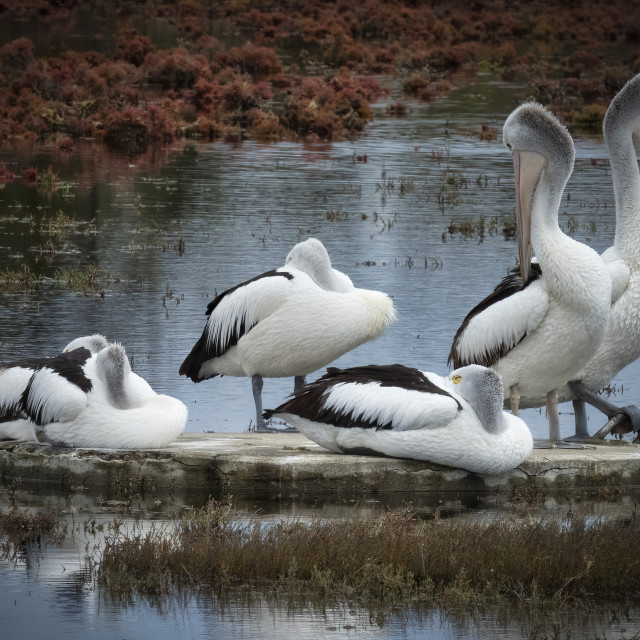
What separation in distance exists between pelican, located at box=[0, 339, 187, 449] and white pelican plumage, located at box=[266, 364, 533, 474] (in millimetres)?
619

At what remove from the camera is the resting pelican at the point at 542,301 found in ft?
26.5

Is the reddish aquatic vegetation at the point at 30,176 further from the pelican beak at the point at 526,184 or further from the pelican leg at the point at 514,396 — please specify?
the pelican leg at the point at 514,396

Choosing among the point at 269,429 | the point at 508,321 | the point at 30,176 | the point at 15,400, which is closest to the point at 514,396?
the point at 508,321

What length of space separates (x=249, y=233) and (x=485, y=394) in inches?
342

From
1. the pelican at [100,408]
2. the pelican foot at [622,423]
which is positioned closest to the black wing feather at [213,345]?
the pelican at [100,408]

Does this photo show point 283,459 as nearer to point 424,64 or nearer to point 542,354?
point 542,354

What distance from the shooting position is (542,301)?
8188 millimetres

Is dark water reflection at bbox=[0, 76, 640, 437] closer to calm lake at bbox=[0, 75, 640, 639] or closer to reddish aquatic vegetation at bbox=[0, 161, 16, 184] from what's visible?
calm lake at bbox=[0, 75, 640, 639]

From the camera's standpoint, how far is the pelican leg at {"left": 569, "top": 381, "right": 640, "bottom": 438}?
873 cm

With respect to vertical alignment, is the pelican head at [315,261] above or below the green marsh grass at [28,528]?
above

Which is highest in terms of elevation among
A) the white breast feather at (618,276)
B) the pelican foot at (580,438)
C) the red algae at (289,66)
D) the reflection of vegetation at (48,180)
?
the red algae at (289,66)

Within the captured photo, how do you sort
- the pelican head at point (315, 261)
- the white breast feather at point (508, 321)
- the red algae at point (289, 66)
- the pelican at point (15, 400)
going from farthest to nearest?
the red algae at point (289, 66) → the pelican head at point (315, 261) → the white breast feather at point (508, 321) → the pelican at point (15, 400)

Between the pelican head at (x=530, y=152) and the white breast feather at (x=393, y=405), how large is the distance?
1.27m

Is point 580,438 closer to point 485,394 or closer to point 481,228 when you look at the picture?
point 485,394
